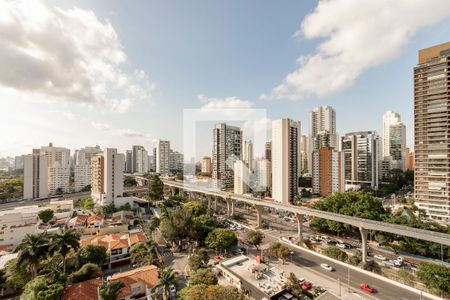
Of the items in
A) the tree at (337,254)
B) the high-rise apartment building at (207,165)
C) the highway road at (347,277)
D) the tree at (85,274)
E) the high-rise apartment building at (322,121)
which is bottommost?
the highway road at (347,277)

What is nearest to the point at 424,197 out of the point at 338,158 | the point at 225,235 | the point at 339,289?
the point at 338,158

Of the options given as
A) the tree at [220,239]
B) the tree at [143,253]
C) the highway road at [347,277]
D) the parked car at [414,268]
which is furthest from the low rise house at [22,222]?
the parked car at [414,268]

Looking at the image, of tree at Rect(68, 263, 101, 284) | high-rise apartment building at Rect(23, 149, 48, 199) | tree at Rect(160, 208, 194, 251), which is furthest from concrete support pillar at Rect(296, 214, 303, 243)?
high-rise apartment building at Rect(23, 149, 48, 199)

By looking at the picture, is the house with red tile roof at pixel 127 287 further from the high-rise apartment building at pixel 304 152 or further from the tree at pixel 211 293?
the high-rise apartment building at pixel 304 152

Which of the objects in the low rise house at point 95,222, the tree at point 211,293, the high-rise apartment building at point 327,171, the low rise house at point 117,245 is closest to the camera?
the tree at point 211,293

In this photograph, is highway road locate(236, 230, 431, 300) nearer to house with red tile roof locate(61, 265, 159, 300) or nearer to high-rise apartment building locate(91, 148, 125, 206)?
house with red tile roof locate(61, 265, 159, 300)

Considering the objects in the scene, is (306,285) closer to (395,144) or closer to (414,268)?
(414,268)

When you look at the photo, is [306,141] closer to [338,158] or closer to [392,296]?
[338,158]
